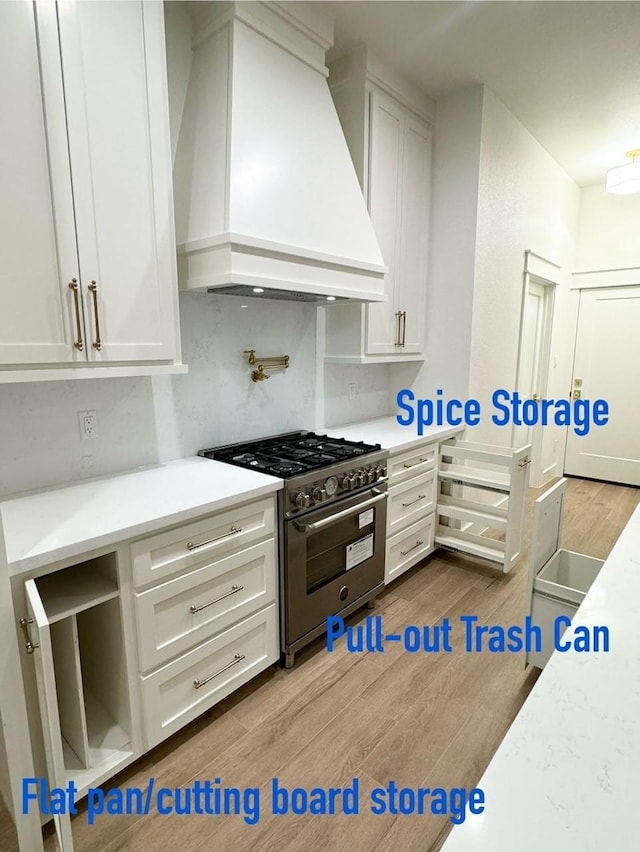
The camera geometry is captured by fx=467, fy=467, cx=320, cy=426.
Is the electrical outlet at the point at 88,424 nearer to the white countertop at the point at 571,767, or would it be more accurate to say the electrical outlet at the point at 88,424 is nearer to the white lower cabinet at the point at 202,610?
the white lower cabinet at the point at 202,610

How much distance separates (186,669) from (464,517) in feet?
6.43

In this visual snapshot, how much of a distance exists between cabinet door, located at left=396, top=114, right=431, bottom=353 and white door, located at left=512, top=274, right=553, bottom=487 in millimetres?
1512

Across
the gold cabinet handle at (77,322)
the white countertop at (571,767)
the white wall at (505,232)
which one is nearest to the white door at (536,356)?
the white wall at (505,232)

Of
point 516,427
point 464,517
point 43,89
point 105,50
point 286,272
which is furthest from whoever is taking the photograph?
point 516,427

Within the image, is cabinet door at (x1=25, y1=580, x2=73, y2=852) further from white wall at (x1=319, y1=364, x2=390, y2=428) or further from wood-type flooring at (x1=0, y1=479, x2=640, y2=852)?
white wall at (x1=319, y1=364, x2=390, y2=428)

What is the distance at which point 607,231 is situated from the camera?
4.71 m

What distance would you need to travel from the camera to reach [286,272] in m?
2.04

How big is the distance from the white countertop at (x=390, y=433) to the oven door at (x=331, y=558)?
13.2 inches

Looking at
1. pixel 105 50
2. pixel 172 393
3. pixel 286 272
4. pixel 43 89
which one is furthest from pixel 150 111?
pixel 172 393

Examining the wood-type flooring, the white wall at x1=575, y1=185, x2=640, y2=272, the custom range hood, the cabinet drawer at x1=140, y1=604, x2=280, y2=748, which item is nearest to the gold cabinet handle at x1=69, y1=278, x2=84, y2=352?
the custom range hood

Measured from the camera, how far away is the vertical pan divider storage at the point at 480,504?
287cm

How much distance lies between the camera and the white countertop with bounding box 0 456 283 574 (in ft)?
4.42

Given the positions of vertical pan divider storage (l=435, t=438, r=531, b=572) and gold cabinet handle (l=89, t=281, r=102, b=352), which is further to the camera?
vertical pan divider storage (l=435, t=438, r=531, b=572)

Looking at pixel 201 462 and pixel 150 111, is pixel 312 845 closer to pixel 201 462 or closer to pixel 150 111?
pixel 201 462
